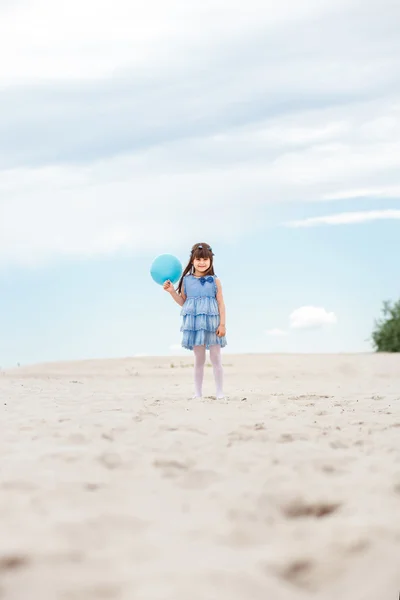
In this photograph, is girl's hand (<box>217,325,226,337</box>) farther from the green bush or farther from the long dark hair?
the green bush

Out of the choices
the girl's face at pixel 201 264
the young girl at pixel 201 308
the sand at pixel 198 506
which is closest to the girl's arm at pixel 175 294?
the young girl at pixel 201 308

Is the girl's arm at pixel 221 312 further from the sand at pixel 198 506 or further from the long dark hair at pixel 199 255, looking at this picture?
the sand at pixel 198 506

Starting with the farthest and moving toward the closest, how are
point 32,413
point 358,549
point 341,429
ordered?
point 32,413
point 341,429
point 358,549

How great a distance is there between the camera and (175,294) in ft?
30.5

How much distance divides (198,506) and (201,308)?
5.33 meters

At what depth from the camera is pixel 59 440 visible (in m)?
5.07

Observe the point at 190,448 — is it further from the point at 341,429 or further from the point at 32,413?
the point at 32,413

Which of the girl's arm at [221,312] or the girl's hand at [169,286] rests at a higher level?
the girl's hand at [169,286]

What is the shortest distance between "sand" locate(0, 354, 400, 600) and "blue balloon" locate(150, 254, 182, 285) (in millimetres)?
2886

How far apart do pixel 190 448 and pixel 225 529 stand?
1.39 m

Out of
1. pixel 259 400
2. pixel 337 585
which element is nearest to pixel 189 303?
pixel 259 400

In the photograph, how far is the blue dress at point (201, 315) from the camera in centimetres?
898

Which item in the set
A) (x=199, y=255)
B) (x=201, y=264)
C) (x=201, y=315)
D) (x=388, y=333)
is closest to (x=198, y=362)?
(x=201, y=315)

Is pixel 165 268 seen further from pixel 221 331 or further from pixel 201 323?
pixel 221 331
